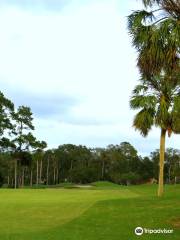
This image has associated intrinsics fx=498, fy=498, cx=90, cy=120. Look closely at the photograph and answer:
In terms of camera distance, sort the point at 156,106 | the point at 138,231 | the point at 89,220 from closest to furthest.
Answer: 1. the point at 138,231
2. the point at 89,220
3. the point at 156,106

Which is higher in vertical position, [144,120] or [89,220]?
[144,120]

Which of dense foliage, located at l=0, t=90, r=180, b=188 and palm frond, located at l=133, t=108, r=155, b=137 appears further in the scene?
dense foliage, located at l=0, t=90, r=180, b=188

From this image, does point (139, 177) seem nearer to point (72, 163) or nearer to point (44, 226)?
point (72, 163)

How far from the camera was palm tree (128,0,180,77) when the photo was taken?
15320 millimetres

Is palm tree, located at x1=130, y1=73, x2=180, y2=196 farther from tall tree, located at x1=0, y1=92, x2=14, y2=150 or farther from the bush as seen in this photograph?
the bush

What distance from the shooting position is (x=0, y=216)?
A: 711 inches

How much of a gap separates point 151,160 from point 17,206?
106 meters

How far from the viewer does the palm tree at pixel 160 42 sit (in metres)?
15.3

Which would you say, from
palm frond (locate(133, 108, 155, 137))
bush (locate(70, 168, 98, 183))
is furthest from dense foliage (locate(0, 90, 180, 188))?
palm frond (locate(133, 108, 155, 137))

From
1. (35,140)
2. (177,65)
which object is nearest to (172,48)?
(177,65)

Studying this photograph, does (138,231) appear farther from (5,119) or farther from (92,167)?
(92,167)

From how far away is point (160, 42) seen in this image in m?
15.5

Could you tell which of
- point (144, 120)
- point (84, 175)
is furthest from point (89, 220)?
point (84, 175)

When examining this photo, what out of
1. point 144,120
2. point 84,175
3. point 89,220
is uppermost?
point 144,120
